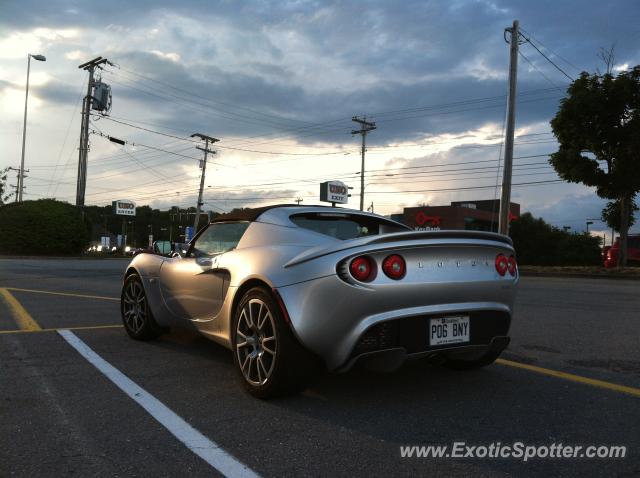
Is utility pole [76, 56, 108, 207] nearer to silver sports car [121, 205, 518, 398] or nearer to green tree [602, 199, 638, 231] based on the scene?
green tree [602, 199, 638, 231]

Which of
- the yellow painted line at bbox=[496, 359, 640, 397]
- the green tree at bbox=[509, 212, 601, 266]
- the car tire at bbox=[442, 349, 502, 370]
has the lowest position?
the yellow painted line at bbox=[496, 359, 640, 397]

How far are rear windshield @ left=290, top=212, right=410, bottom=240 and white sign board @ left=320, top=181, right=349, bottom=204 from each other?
44.2 m

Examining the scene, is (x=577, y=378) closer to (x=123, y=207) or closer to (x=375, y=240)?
(x=375, y=240)

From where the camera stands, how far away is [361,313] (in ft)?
10.8

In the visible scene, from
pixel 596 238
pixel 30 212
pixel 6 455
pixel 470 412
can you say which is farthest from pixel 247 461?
pixel 596 238

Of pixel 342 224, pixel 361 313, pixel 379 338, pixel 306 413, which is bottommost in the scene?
pixel 306 413

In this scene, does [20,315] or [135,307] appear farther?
[20,315]

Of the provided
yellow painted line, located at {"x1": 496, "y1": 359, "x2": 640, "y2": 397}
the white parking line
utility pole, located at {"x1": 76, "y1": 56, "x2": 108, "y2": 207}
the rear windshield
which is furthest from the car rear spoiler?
utility pole, located at {"x1": 76, "y1": 56, "x2": 108, "y2": 207}

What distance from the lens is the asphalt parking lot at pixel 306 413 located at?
104 inches

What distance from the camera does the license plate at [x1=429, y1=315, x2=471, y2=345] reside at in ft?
11.5

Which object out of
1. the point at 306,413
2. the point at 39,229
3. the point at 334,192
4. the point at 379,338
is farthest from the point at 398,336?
the point at 334,192

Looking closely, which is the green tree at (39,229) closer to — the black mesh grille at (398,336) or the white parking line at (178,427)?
the white parking line at (178,427)

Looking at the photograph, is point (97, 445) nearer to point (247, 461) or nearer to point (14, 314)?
point (247, 461)

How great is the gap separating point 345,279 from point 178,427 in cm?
129
